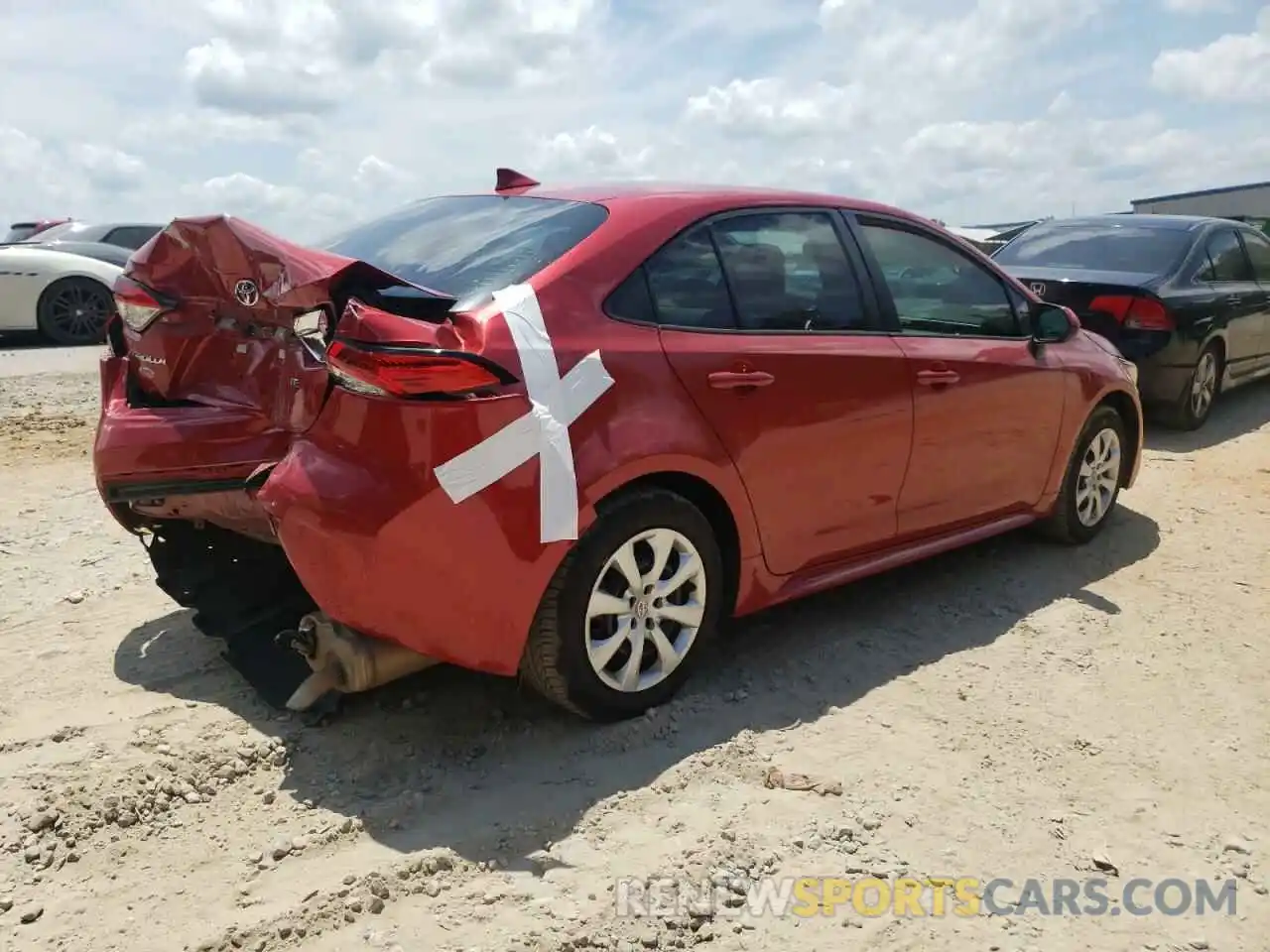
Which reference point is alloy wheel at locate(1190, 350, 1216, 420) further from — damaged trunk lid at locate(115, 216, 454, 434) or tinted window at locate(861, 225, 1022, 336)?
damaged trunk lid at locate(115, 216, 454, 434)

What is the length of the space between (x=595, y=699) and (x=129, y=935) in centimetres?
131

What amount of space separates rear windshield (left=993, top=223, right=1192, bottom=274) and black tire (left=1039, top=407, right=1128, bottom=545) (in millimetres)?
3008

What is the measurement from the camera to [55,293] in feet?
36.2

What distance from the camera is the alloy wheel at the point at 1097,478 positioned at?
199 inches

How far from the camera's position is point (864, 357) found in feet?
12.4

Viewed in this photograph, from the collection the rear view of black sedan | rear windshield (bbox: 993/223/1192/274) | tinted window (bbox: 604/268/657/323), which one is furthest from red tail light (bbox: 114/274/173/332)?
rear windshield (bbox: 993/223/1192/274)

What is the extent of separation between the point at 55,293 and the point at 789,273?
9817mm

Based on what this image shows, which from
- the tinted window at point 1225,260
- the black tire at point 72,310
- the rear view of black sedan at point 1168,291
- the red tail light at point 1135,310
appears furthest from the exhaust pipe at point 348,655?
the black tire at point 72,310

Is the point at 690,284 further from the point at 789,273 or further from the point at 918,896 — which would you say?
the point at 918,896

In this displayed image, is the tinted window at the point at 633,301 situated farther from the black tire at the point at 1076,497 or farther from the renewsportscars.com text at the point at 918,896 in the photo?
the black tire at the point at 1076,497

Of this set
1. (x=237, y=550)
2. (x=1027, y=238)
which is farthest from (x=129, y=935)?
(x=1027, y=238)

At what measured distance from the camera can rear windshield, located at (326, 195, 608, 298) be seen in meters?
3.13

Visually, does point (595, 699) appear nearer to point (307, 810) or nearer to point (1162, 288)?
point (307, 810)

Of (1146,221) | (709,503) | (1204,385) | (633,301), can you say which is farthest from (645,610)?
(1146,221)
